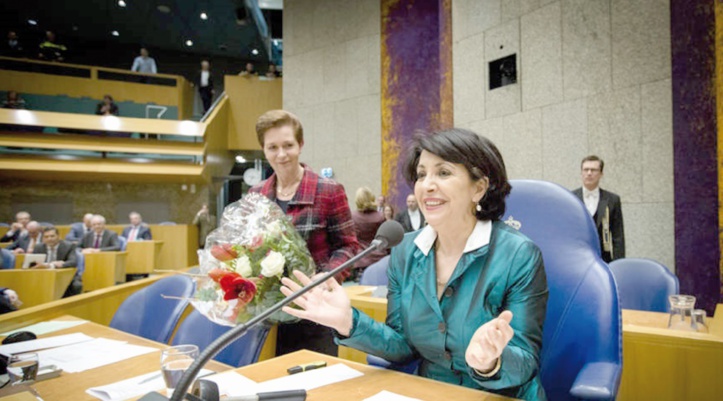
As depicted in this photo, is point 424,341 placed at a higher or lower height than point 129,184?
lower

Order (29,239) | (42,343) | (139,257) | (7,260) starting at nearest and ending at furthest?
1. (42,343)
2. (7,260)
3. (29,239)
4. (139,257)

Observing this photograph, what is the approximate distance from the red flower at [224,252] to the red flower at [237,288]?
9 centimetres

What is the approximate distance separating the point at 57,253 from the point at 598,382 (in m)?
6.03

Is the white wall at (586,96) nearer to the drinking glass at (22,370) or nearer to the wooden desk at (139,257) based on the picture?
the drinking glass at (22,370)

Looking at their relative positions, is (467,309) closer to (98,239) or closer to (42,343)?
(42,343)

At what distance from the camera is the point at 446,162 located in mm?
1348

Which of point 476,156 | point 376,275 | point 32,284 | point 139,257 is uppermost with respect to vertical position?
point 476,156

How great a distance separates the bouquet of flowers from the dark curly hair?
0.50 meters

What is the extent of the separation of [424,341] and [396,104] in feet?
22.8

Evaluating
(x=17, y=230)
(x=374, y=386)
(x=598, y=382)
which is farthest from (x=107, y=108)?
(x=598, y=382)

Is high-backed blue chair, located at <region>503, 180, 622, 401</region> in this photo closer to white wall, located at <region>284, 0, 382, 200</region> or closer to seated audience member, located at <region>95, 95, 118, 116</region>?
white wall, located at <region>284, 0, 382, 200</region>

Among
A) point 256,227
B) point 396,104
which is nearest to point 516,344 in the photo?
point 256,227

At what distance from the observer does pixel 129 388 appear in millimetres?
1208

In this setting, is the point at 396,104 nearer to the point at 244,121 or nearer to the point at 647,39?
the point at 647,39
